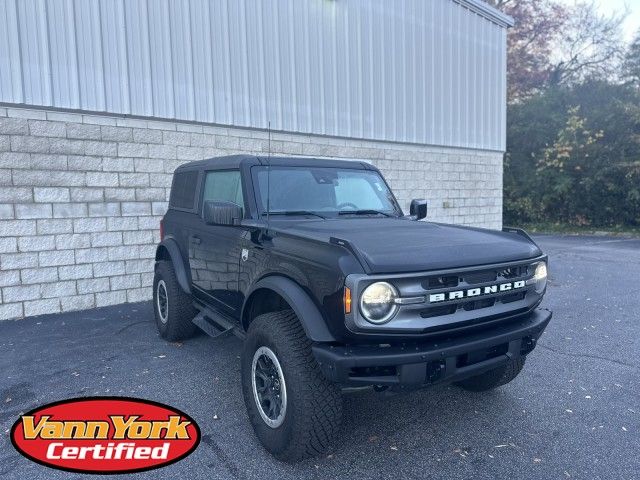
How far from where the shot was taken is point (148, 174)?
7.09 metres

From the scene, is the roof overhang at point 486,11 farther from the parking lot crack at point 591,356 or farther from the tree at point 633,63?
the tree at point 633,63

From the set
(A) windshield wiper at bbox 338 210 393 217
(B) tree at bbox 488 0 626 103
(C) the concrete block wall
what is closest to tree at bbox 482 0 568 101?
(B) tree at bbox 488 0 626 103

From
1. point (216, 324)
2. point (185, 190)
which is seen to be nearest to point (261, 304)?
point (216, 324)

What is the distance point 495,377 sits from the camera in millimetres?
3705

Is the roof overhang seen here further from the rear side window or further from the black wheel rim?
the black wheel rim

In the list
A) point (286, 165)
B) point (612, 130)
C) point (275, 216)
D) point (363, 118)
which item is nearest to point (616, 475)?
point (275, 216)

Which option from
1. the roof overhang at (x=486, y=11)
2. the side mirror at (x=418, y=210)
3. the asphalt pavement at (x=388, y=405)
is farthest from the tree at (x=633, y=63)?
the side mirror at (x=418, y=210)

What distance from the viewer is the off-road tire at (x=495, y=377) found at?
3.66 meters

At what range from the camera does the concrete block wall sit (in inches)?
240

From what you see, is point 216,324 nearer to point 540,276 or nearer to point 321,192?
point 321,192

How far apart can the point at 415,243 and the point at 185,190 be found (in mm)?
3079

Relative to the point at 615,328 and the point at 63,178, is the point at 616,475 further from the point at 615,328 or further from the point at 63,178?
the point at 63,178

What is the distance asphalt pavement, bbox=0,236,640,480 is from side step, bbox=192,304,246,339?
454 mm

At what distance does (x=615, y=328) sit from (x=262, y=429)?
188 inches
